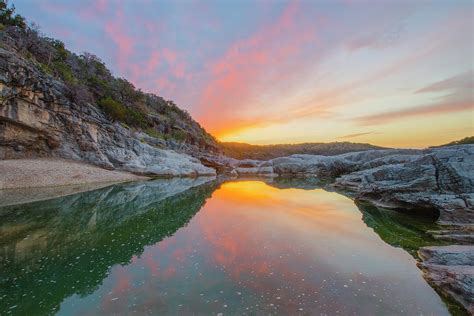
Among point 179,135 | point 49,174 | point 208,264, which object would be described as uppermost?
point 179,135

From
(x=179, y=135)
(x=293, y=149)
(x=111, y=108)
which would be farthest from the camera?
(x=293, y=149)

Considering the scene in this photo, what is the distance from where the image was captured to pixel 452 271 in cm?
568

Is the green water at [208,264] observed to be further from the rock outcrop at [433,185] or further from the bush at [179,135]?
the bush at [179,135]

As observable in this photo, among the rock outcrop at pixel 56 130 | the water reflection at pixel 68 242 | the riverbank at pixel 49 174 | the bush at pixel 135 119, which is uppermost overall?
the bush at pixel 135 119

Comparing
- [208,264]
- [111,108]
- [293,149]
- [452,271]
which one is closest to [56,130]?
[111,108]

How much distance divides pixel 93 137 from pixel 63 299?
27260 millimetres

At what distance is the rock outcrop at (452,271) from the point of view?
4910mm

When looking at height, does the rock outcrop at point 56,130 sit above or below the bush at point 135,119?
below

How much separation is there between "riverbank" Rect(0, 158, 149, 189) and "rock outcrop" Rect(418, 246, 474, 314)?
22.5 metres

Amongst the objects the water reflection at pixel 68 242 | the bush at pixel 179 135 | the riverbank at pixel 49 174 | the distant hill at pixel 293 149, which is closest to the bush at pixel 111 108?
the riverbank at pixel 49 174

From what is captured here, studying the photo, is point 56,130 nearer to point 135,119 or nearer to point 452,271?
point 135,119

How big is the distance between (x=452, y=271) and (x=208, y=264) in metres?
5.72

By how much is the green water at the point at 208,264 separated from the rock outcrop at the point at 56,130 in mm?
12317

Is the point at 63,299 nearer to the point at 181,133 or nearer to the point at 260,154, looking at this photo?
the point at 181,133
